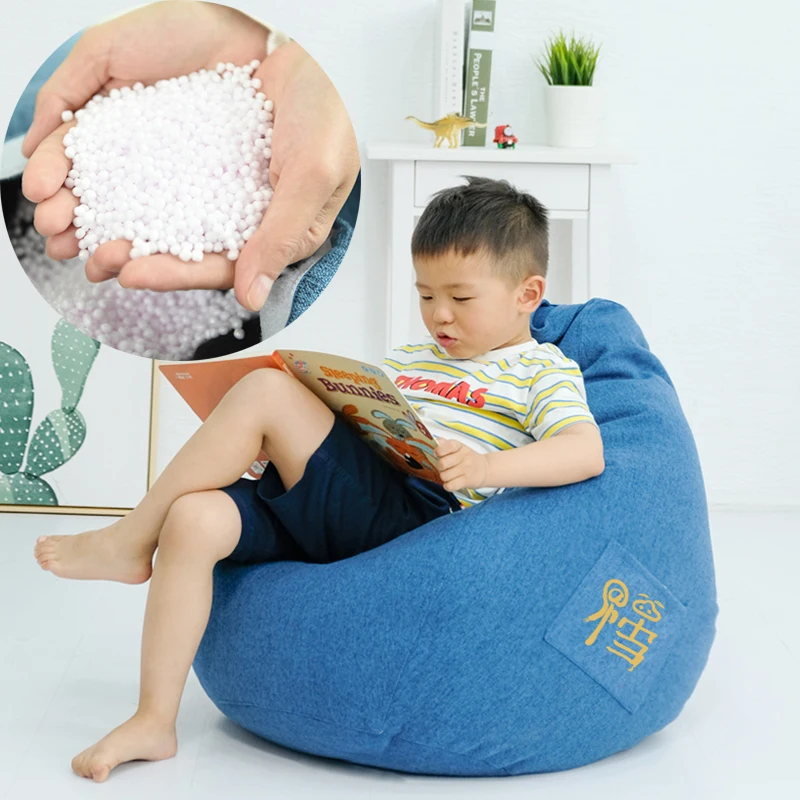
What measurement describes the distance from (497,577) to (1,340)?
1558 mm

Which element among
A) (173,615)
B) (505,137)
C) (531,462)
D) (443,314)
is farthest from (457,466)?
(505,137)

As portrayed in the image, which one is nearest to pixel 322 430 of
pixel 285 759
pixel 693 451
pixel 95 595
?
pixel 285 759

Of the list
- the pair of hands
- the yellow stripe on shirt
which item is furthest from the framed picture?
the yellow stripe on shirt

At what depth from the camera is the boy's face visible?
1437 millimetres

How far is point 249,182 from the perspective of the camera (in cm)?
213

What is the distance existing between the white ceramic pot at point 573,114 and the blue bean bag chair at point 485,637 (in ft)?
3.82

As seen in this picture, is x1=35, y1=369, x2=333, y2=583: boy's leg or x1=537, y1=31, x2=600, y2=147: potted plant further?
x1=537, y1=31, x2=600, y2=147: potted plant

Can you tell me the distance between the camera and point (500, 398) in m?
1.42

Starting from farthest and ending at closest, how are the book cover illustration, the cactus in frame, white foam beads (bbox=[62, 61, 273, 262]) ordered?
the cactus in frame
white foam beads (bbox=[62, 61, 273, 262])
the book cover illustration

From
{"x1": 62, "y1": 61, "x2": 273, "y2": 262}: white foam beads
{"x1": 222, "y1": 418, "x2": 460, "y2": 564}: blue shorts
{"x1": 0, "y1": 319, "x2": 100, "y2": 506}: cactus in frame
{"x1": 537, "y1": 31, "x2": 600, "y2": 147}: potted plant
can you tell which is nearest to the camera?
{"x1": 222, "y1": 418, "x2": 460, "y2": 564}: blue shorts

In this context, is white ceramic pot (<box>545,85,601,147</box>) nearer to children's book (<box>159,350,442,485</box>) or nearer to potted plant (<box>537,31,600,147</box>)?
potted plant (<box>537,31,600,147</box>)

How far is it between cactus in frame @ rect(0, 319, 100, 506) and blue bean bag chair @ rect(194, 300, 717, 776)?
1.20m

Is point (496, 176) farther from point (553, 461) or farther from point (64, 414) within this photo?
point (553, 461)

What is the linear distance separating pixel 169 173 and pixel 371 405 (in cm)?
100
